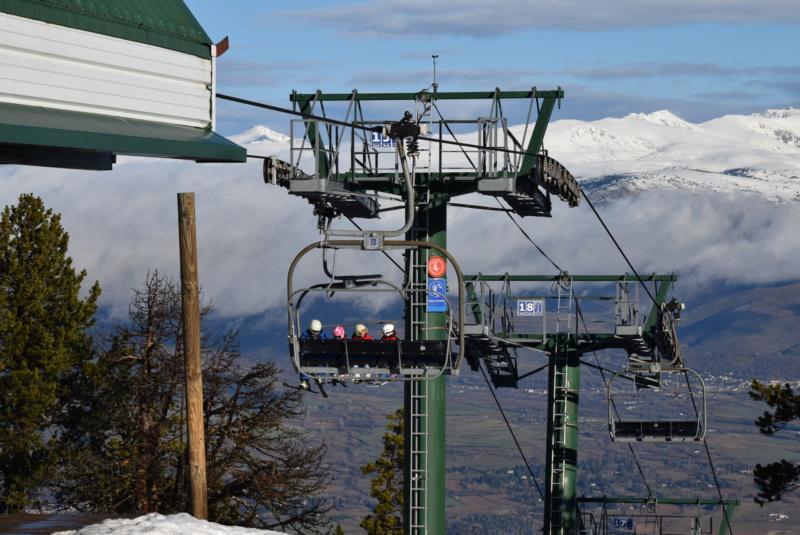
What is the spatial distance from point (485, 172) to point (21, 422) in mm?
27157

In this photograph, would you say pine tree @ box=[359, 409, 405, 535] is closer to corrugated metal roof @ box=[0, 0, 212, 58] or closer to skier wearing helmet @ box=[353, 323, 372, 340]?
skier wearing helmet @ box=[353, 323, 372, 340]

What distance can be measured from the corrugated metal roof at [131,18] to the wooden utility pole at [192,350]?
310cm

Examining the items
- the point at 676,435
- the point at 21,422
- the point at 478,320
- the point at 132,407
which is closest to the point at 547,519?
the point at 478,320

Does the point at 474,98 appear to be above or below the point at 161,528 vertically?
above

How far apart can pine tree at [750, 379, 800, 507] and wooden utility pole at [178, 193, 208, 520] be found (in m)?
22.5

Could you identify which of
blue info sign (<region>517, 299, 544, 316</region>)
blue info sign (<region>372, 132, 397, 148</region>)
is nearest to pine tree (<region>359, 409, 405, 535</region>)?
blue info sign (<region>517, 299, 544, 316</region>)

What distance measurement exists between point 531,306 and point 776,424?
8.39m

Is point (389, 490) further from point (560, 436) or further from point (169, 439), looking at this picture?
point (560, 436)

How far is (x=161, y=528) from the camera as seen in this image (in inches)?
753

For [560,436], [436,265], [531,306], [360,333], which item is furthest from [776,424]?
[360,333]

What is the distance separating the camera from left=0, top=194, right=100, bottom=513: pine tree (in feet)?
174

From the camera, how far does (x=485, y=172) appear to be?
111ft

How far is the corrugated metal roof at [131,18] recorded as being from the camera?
57.6ft

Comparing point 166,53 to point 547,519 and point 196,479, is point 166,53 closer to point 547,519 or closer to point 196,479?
point 196,479
